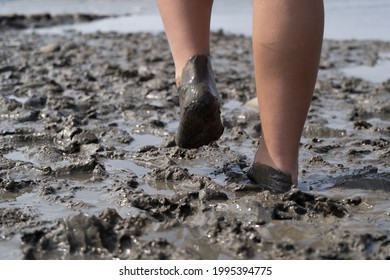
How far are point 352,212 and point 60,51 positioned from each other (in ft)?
22.9

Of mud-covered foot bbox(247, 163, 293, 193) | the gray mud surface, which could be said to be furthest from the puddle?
mud-covered foot bbox(247, 163, 293, 193)

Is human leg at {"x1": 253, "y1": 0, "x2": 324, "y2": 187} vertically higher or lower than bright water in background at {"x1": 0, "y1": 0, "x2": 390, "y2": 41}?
lower

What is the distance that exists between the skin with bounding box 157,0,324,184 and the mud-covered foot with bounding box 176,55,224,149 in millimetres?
249

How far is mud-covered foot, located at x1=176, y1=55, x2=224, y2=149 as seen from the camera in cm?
255

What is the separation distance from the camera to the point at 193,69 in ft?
8.53

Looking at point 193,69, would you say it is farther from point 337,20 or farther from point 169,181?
point 337,20

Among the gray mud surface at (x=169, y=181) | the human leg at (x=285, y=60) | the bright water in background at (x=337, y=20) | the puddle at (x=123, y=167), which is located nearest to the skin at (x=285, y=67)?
the human leg at (x=285, y=60)

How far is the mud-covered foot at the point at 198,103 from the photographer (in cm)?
255

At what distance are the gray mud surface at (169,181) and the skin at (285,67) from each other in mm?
183

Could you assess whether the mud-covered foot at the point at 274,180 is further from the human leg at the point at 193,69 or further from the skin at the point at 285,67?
the human leg at the point at 193,69

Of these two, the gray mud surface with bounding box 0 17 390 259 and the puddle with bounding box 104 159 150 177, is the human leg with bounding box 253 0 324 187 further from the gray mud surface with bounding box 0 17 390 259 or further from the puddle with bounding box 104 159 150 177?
the puddle with bounding box 104 159 150 177

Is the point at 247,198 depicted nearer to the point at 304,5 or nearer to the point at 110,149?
the point at 304,5

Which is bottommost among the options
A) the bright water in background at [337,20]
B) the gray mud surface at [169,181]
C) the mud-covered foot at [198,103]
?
the gray mud surface at [169,181]
